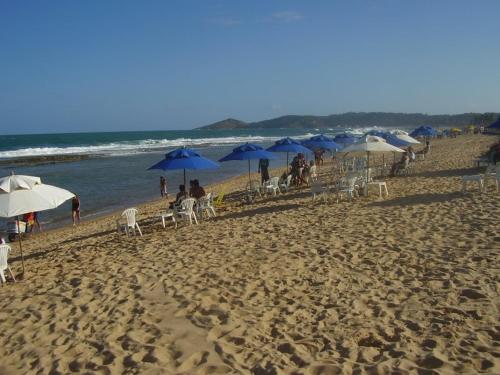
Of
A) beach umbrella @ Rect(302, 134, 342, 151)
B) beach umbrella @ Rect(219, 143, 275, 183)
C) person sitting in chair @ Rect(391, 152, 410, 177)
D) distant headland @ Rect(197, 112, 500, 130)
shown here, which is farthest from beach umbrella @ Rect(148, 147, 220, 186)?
distant headland @ Rect(197, 112, 500, 130)

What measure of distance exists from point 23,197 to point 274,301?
156 inches

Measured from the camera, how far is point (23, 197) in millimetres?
6410

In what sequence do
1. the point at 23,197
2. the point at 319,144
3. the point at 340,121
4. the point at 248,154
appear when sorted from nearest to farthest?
the point at 23,197 < the point at 248,154 < the point at 319,144 < the point at 340,121

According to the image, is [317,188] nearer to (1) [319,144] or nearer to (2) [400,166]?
(2) [400,166]

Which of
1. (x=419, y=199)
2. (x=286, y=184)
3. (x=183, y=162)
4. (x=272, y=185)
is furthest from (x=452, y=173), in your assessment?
(x=183, y=162)

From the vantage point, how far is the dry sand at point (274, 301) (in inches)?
150

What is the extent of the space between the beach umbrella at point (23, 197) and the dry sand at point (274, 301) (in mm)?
1070

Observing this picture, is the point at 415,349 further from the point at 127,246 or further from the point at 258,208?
the point at 258,208

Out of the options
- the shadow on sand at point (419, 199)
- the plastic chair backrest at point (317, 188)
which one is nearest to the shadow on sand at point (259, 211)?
the plastic chair backrest at point (317, 188)

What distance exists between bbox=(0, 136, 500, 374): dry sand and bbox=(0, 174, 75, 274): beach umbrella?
107cm

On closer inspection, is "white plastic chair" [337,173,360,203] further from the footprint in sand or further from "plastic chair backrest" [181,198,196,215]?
the footprint in sand

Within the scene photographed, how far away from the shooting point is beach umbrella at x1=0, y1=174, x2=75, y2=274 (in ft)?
20.4

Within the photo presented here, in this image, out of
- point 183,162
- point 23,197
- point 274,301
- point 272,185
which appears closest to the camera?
point 274,301

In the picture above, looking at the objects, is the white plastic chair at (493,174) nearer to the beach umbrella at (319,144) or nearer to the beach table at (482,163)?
the beach table at (482,163)
